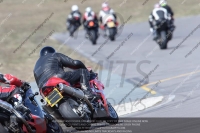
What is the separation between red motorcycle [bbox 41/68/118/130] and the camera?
8367 millimetres

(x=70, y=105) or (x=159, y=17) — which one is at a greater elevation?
(x=159, y=17)

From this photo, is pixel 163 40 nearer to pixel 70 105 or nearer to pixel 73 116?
pixel 70 105

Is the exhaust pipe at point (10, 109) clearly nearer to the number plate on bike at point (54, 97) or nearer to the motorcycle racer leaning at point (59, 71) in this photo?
the number plate on bike at point (54, 97)

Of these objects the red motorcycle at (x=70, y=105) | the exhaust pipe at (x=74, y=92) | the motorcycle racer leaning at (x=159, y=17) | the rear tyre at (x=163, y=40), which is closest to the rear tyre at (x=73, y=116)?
the red motorcycle at (x=70, y=105)

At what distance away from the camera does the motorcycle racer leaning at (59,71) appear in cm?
880

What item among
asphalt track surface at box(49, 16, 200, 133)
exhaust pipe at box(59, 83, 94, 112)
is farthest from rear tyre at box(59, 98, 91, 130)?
asphalt track surface at box(49, 16, 200, 133)

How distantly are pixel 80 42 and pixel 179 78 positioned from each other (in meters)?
10.4

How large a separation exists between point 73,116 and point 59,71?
0.91m

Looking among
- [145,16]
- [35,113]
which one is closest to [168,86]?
[35,113]

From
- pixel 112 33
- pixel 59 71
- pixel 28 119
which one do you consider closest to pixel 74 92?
pixel 59 71

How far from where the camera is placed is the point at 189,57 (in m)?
16.0

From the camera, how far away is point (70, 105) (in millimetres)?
8477

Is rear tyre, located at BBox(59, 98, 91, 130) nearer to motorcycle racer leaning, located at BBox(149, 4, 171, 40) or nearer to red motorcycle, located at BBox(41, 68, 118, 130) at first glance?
red motorcycle, located at BBox(41, 68, 118, 130)

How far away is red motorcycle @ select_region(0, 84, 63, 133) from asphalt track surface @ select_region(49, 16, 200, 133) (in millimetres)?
1571
